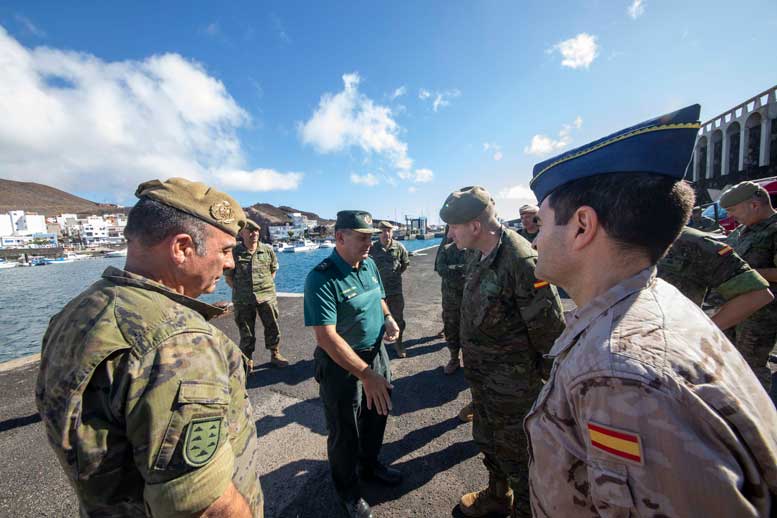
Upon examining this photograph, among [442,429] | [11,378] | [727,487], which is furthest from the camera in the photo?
[11,378]

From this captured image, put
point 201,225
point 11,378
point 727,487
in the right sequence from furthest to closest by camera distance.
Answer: point 11,378
point 201,225
point 727,487

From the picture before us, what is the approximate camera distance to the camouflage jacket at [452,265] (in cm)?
508

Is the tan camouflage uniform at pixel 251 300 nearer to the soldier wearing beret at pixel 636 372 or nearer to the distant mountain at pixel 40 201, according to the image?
the soldier wearing beret at pixel 636 372

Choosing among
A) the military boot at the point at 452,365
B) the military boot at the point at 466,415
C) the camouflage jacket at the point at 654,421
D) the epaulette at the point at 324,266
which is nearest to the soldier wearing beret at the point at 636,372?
the camouflage jacket at the point at 654,421

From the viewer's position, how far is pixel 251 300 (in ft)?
16.8

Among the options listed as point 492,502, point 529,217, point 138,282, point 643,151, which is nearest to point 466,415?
point 492,502

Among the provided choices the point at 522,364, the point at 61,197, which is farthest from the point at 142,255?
the point at 61,197

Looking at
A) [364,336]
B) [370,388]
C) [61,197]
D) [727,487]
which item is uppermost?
[61,197]

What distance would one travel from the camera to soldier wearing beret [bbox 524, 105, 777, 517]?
0.65 meters

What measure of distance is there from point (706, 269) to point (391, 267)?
4188mm

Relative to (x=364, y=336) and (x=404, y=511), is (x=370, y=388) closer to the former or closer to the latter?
(x=364, y=336)

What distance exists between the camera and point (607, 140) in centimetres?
109

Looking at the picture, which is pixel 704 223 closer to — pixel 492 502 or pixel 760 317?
pixel 760 317

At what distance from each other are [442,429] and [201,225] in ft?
9.87
